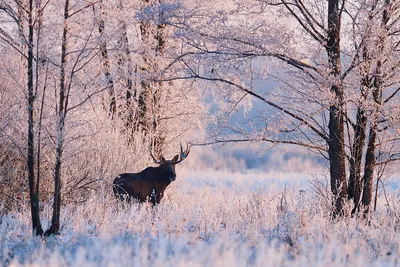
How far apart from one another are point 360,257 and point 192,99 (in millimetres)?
11894

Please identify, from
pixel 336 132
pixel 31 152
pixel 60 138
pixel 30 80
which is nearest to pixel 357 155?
pixel 336 132

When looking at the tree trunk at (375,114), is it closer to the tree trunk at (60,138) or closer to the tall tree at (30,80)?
the tree trunk at (60,138)

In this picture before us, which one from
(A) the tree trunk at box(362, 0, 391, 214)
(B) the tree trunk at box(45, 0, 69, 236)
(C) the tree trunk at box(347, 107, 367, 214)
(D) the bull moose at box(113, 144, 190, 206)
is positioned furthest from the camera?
(D) the bull moose at box(113, 144, 190, 206)

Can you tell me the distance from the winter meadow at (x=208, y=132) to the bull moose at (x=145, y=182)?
0.10 feet

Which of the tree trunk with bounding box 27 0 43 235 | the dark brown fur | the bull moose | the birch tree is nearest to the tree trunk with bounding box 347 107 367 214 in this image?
the birch tree

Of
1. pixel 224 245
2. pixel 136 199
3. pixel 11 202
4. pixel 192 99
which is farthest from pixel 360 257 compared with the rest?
pixel 192 99

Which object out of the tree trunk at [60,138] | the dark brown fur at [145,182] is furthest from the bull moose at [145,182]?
the tree trunk at [60,138]

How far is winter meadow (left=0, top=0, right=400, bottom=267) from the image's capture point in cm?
750

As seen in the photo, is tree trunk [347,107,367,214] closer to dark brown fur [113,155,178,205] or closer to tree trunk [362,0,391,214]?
tree trunk [362,0,391,214]

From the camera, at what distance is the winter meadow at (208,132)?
750 centimetres

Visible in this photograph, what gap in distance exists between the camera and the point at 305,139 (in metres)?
11.5

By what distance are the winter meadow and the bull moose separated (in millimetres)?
30

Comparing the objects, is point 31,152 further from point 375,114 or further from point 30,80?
point 375,114

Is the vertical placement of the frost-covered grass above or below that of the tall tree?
below
